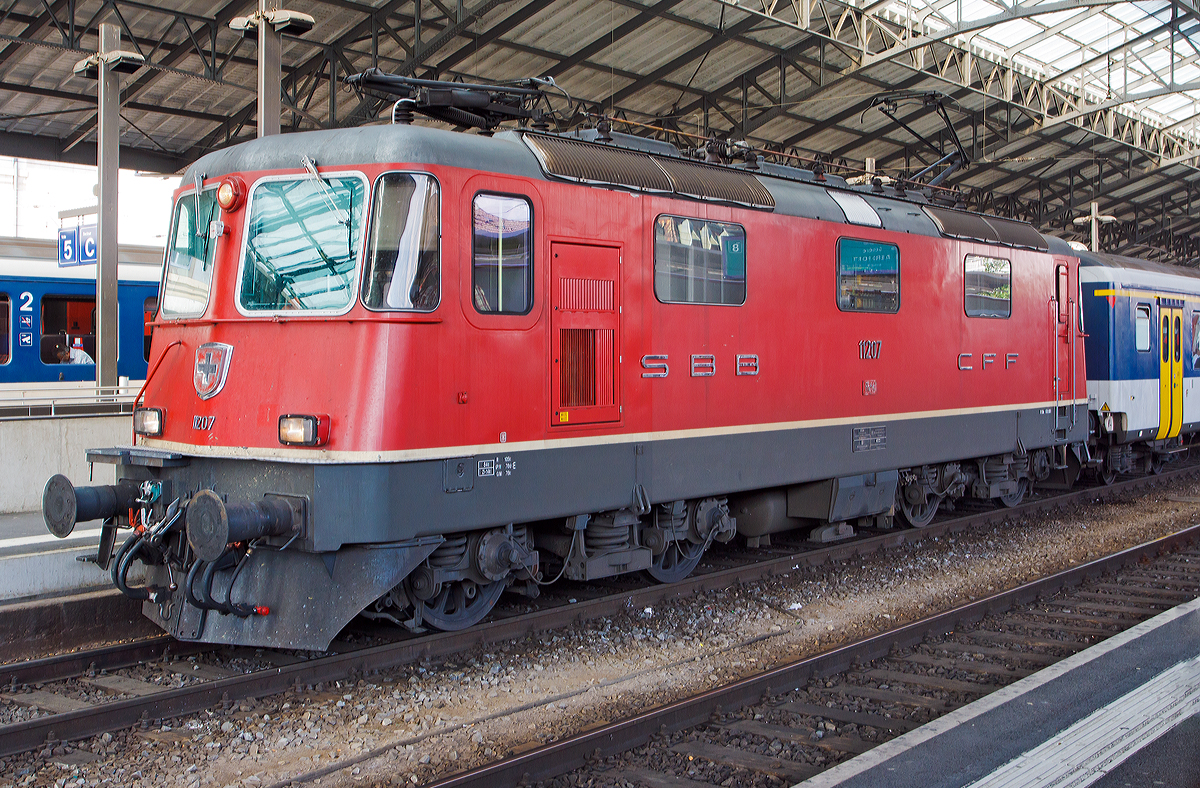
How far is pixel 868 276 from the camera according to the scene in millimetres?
9711

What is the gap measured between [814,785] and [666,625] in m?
3.57

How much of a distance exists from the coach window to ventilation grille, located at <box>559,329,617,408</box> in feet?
37.7

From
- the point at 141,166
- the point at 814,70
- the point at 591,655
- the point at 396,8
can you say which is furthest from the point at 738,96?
the point at 591,655

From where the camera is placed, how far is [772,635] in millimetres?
7504

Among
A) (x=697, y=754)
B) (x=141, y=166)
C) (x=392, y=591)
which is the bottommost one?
(x=697, y=754)

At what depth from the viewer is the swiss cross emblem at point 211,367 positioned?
250 inches

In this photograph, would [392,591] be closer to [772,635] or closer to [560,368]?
[560,368]

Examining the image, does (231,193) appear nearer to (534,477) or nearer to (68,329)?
(534,477)

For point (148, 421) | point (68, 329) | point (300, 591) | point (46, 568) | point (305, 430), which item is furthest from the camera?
point (68, 329)

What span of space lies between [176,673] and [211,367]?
6.46 ft

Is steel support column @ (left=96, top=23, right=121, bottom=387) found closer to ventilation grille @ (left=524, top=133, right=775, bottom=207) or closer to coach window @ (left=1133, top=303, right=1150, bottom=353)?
ventilation grille @ (left=524, top=133, right=775, bottom=207)

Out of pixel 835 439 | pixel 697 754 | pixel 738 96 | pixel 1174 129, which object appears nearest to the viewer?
pixel 697 754

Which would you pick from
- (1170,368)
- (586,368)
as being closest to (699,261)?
(586,368)

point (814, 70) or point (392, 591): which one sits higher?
point (814, 70)
